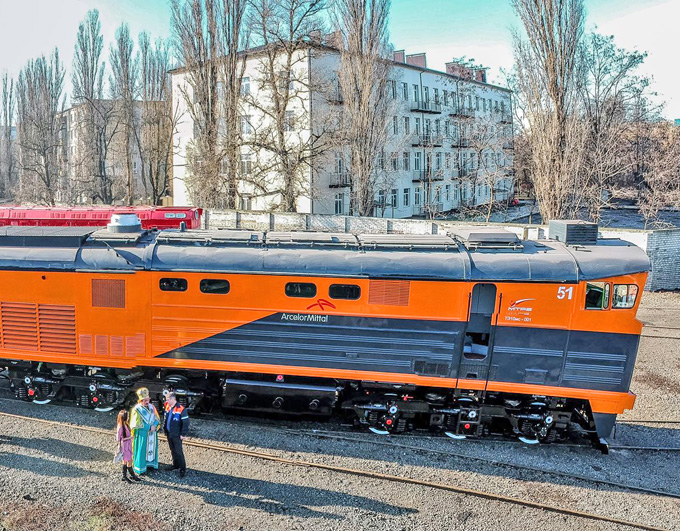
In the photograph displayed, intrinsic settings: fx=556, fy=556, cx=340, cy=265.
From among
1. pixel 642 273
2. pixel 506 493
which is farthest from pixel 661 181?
pixel 506 493

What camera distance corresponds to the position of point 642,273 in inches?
400

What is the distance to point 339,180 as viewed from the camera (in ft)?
129

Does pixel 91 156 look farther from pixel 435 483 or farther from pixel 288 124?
pixel 435 483

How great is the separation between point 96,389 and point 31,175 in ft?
163

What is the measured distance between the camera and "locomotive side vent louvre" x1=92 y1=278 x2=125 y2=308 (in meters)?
11.4

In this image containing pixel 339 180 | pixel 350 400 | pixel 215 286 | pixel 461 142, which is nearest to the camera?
pixel 215 286

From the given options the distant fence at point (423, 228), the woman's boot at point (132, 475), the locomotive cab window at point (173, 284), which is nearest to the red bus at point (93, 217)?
the distant fence at point (423, 228)

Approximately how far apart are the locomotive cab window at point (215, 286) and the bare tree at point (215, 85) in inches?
1053

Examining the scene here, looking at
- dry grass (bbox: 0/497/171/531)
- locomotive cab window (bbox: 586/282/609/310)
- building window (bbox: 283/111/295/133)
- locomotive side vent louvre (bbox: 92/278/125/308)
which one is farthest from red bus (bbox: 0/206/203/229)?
locomotive cab window (bbox: 586/282/609/310)

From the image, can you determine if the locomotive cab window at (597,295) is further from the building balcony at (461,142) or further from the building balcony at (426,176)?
the building balcony at (461,142)

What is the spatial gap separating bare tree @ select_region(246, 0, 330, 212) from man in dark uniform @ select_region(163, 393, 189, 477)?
89.0 ft

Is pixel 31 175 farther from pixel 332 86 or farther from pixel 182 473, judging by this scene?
pixel 182 473

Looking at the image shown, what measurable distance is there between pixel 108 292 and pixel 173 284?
1.44 meters

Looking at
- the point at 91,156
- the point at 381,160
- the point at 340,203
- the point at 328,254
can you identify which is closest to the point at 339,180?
the point at 340,203
